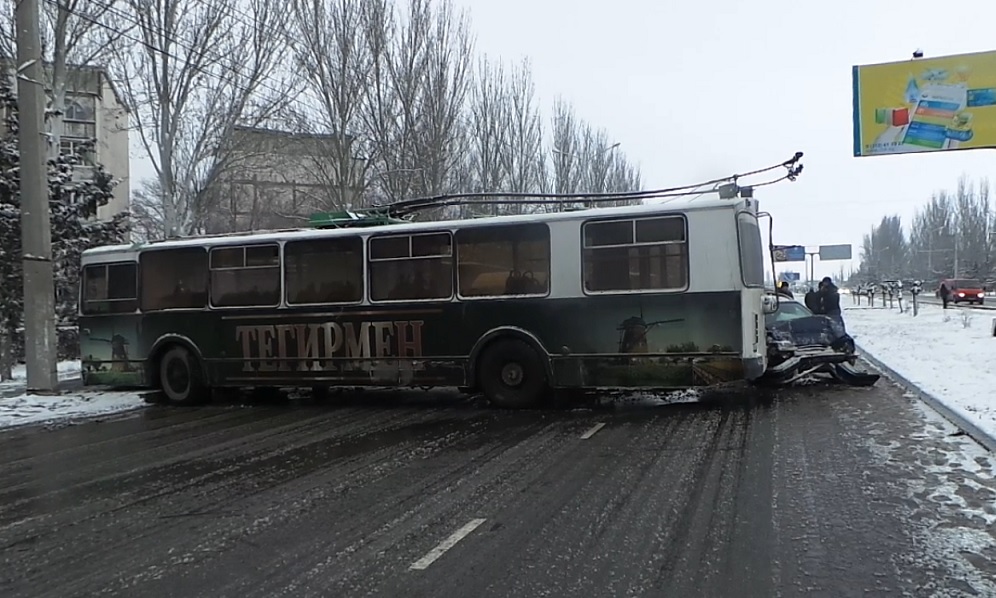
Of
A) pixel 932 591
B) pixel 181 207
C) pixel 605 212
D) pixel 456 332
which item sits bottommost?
pixel 932 591

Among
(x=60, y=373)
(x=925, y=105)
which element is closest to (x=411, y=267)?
(x=60, y=373)

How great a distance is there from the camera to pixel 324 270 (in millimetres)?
13297

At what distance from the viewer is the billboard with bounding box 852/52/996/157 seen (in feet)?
82.3

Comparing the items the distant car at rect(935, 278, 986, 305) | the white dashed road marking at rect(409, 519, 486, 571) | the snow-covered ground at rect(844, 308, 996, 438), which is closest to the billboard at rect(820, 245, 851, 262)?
the distant car at rect(935, 278, 986, 305)

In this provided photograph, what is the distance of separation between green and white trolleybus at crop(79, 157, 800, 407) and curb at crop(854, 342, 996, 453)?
2262 mm

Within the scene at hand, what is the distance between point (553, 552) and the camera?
532 centimetres

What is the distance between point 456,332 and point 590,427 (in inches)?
110

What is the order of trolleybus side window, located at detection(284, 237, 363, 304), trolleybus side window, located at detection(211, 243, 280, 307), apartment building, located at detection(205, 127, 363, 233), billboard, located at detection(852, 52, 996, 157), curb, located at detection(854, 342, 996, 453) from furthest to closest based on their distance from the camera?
apartment building, located at detection(205, 127, 363, 233)
billboard, located at detection(852, 52, 996, 157)
trolleybus side window, located at detection(211, 243, 280, 307)
trolleybus side window, located at detection(284, 237, 363, 304)
curb, located at detection(854, 342, 996, 453)

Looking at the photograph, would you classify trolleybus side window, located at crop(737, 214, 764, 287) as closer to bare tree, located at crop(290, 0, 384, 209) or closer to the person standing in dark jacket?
the person standing in dark jacket

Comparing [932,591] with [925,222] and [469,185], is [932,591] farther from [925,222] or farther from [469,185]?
[925,222]

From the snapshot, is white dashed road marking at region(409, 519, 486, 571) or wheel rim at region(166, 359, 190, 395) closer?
white dashed road marking at region(409, 519, 486, 571)

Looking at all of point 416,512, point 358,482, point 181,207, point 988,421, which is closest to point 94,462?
point 358,482

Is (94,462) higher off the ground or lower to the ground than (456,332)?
lower

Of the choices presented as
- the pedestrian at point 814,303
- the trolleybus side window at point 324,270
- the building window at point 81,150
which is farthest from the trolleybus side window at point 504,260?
the building window at point 81,150
